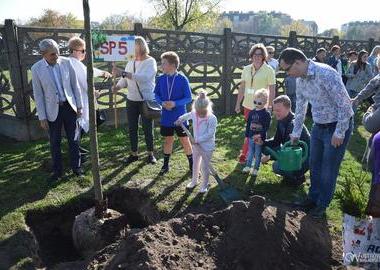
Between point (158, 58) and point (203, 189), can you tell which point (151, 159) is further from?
point (158, 58)

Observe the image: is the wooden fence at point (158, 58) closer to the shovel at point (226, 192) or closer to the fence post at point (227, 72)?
the fence post at point (227, 72)

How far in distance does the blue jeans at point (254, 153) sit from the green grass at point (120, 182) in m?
0.20

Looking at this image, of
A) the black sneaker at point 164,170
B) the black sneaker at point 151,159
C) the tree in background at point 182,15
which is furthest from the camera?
the tree in background at point 182,15

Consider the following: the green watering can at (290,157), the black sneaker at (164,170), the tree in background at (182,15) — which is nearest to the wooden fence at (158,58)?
the black sneaker at (164,170)

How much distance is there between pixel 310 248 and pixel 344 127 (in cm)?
128

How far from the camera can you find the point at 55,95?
17.8 feet

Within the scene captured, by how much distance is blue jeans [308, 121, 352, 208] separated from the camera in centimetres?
436

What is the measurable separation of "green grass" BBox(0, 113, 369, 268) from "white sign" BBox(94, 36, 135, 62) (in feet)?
5.37

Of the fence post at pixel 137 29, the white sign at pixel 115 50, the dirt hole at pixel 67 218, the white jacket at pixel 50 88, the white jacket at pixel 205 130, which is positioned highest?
the fence post at pixel 137 29

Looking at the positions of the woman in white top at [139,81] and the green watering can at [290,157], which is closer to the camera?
the green watering can at [290,157]

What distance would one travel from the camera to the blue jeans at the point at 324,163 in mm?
4359

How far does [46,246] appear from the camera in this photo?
15.9 ft

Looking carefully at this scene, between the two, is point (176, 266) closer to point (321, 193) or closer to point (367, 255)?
point (367, 255)

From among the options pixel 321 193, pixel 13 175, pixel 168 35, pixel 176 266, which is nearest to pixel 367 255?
pixel 321 193
